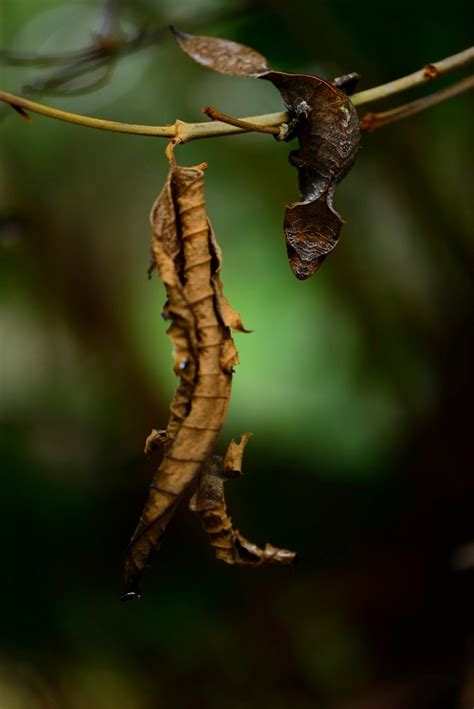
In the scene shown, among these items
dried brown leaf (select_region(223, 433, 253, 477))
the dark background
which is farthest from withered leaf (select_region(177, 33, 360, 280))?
the dark background

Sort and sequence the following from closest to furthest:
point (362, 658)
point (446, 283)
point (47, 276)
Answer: point (362, 658), point (446, 283), point (47, 276)

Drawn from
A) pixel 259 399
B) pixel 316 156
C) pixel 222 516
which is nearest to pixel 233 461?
pixel 222 516

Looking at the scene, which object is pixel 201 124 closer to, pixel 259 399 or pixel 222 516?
pixel 222 516

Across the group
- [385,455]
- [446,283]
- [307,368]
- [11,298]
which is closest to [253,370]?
[307,368]

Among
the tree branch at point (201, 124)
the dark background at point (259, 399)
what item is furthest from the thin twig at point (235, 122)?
the dark background at point (259, 399)

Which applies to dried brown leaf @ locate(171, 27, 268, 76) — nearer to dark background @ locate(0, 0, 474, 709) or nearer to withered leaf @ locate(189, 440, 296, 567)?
withered leaf @ locate(189, 440, 296, 567)

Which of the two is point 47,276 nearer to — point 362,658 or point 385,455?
point 385,455

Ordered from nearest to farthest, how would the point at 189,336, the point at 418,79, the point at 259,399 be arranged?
the point at 189,336, the point at 418,79, the point at 259,399

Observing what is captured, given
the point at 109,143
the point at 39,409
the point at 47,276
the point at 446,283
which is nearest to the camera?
the point at 446,283
